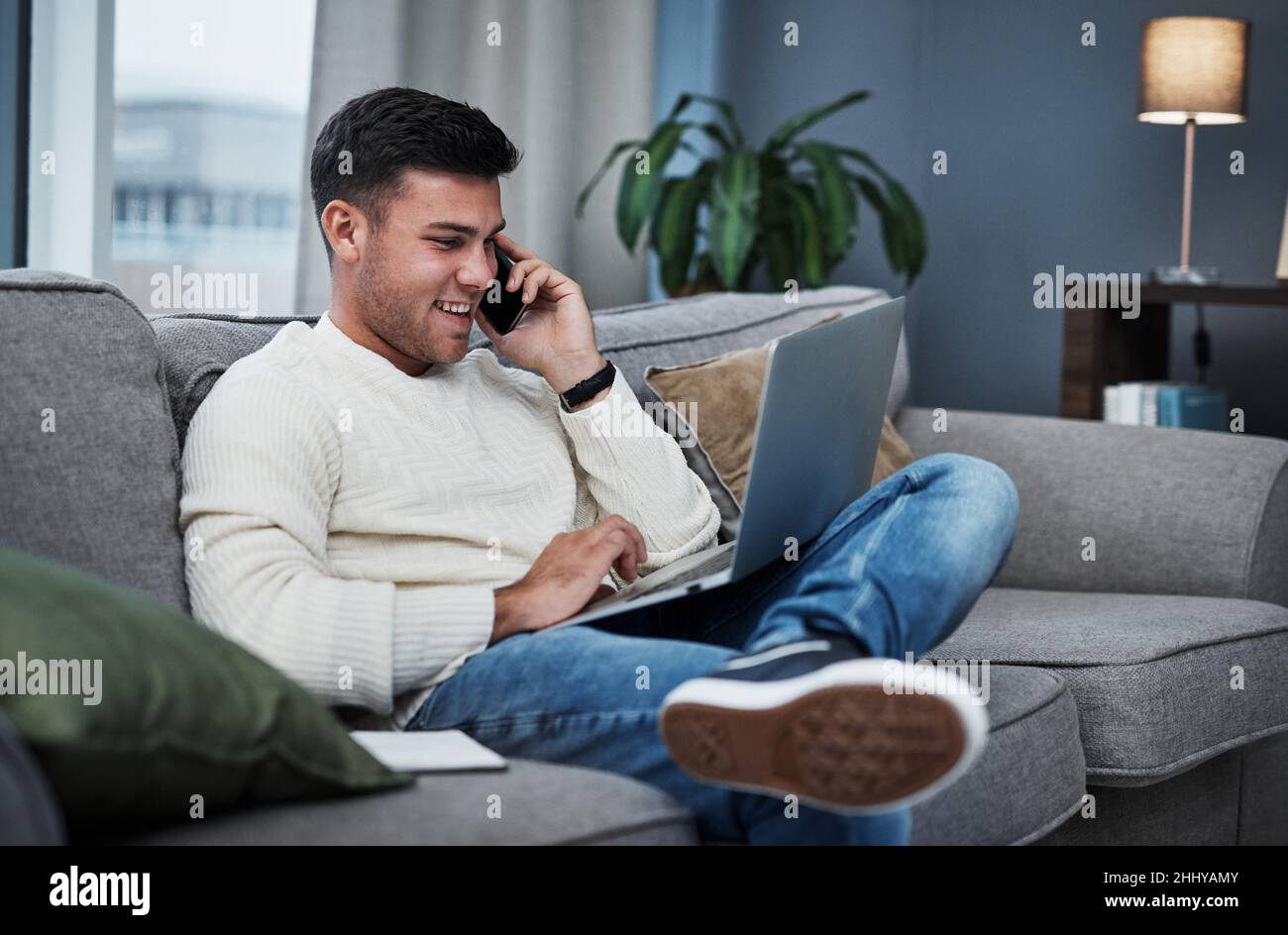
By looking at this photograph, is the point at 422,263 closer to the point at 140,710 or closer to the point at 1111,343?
the point at 140,710

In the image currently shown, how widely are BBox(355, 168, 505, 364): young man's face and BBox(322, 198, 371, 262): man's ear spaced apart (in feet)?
0.04

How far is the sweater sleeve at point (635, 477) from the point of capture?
1572 millimetres

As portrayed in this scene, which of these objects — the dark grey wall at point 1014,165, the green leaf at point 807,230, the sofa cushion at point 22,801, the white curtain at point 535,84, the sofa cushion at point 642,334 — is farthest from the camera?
the dark grey wall at point 1014,165

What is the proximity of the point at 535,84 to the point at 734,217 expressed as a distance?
61 centimetres

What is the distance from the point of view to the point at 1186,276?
2.81 m

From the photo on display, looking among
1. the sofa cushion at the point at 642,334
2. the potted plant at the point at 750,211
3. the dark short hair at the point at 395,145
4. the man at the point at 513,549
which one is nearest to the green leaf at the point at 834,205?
the potted plant at the point at 750,211

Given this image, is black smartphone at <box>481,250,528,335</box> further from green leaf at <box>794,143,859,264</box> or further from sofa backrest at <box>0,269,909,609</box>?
green leaf at <box>794,143,859,264</box>

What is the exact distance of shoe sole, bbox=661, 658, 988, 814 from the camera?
89cm

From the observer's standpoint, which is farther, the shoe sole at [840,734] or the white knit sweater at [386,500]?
the white knit sweater at [386,500]

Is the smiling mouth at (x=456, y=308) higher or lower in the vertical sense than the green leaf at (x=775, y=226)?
lower

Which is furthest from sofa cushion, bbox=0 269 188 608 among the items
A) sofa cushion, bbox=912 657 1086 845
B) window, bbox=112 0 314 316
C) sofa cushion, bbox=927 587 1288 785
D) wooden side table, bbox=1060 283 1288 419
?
wooden side table, bbox=1060 283 1288 419

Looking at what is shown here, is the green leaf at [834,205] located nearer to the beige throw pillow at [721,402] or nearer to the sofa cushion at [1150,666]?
the beige throw pillow at [721,402]
